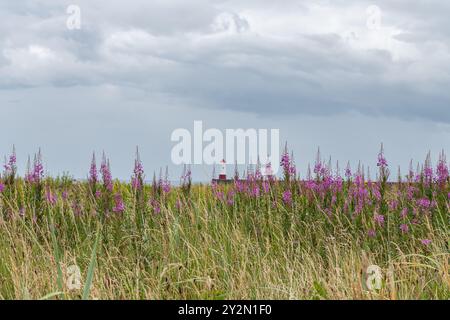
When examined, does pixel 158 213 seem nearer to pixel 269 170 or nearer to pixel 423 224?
pixel 269 170

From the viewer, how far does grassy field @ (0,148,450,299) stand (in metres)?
5.99

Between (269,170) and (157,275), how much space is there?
348 cm

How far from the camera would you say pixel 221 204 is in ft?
29.7

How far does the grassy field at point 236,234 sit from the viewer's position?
19.6ft

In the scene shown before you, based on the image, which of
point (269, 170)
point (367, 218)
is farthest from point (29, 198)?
point (367, 218)

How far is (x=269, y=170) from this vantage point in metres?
9.05

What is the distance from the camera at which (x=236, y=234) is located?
688 cm
